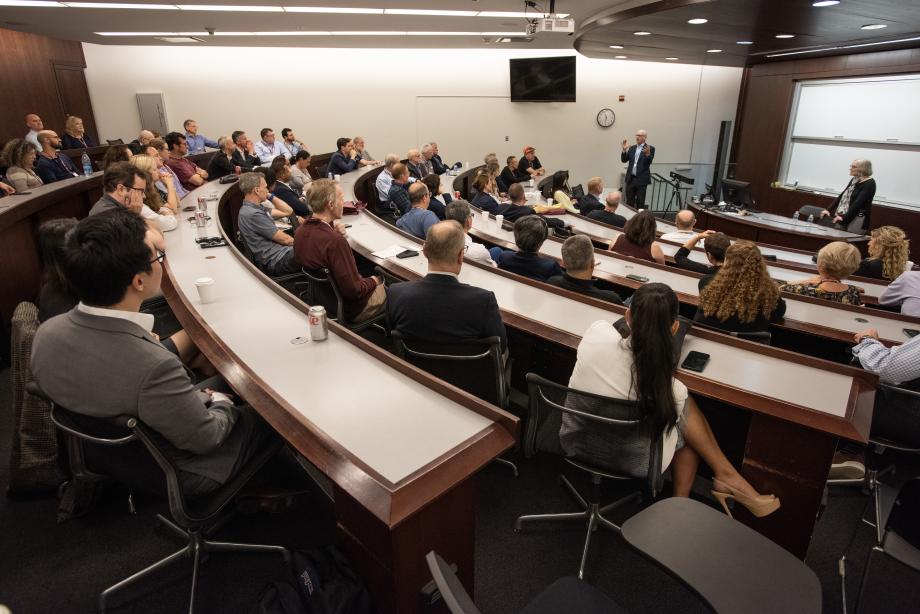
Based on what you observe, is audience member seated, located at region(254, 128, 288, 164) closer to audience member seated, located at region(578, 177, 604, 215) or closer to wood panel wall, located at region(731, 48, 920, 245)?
audience member seated, located at region(578, 177, 604, 215)

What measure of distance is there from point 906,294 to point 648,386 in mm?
2669

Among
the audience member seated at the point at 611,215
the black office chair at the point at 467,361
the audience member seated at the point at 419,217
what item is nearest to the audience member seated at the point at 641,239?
the audience member seated at the point at 419,217

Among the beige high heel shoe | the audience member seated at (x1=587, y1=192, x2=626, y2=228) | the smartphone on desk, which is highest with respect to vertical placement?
the smartphone on desk

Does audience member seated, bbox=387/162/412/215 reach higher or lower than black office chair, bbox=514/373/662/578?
higher

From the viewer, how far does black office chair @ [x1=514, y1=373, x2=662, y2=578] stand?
182 centimetres

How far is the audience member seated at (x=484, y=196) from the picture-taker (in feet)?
20.8

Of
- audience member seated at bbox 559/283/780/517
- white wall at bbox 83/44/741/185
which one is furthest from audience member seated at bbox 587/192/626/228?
white wall at bbox 83/44/741/185

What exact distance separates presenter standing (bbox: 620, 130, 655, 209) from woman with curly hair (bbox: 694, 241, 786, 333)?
7843 millimetres

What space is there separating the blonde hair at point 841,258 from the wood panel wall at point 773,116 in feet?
21.9

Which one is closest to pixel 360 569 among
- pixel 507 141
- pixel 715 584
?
pixel 715 584

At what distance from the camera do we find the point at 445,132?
11836 millimetres

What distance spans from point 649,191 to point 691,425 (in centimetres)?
1139

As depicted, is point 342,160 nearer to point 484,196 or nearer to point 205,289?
point 484,196

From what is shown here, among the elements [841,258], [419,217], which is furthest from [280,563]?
[841,258]
